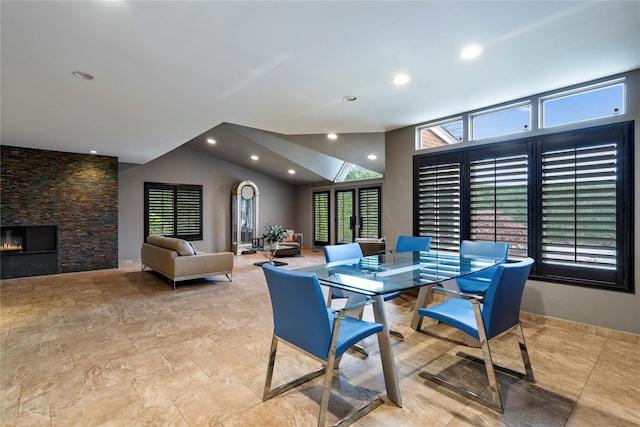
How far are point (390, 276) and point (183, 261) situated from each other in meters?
3.91

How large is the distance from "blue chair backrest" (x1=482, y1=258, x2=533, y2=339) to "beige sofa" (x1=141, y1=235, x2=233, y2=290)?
14.7 ft

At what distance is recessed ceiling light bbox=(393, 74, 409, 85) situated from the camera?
2.96 metres

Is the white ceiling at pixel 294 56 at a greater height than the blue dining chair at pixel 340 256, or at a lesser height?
greater

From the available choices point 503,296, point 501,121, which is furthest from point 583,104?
point 503,296

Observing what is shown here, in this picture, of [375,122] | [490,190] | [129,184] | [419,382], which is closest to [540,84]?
[490,190]

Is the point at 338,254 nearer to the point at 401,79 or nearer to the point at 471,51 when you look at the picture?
the point at 401,79

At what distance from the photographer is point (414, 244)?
3.97 metres

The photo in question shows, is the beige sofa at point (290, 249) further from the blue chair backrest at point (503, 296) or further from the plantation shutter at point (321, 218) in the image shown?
the blue chair backrest at point (503, 296)

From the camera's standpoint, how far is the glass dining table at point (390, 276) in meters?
2.06

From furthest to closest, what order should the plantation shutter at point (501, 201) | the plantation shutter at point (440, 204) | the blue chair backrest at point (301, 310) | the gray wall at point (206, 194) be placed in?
the gray wall at point (206, 194)
the plantation shutter at point (440, 204)
the plantation shutter at point (501, 201)
the blue chair backrest at point (301, 310)

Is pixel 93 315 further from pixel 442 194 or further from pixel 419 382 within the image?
pixel 442 194

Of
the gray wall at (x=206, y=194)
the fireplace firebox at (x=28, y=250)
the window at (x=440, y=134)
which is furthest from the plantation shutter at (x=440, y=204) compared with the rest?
the fireplace firebox at (x=28, y=250)

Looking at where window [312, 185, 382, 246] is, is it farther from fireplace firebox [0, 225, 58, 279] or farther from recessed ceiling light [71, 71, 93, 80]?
recessed ceiling light [71, 71, 93, 80]

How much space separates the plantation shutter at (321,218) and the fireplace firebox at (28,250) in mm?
6687
